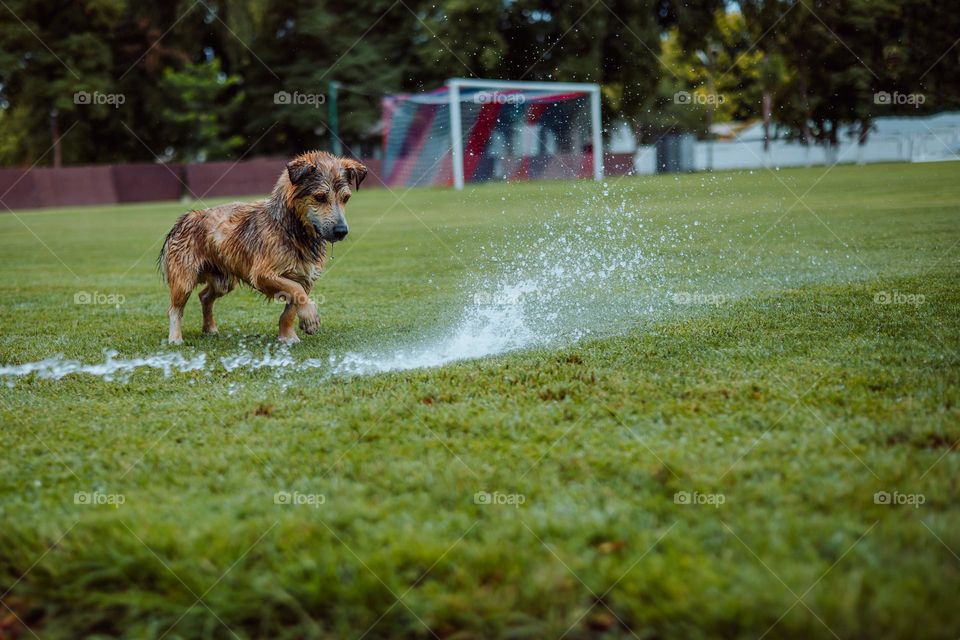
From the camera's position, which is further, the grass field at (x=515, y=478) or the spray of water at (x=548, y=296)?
the spray of water at (x=548, y=296)

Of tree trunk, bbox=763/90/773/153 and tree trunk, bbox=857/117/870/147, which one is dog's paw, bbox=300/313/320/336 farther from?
tree trunk, bbox=763/90/773/153

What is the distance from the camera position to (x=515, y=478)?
323cm

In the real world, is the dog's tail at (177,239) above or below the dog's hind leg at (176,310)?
above

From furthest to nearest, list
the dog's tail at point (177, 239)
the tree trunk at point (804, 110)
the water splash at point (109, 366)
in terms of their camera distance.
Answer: the tree trunk at point (804, 110) → the dog's tail at point (177, 239) → the water splash at point (109, 366)

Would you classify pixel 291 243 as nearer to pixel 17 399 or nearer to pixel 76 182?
pixel 17 399

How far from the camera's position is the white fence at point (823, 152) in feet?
60.1

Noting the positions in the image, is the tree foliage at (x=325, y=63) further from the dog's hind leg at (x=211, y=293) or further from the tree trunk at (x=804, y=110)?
the dog's hind leg at (x=211, y=293)

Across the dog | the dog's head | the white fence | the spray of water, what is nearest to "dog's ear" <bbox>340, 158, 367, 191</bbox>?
the dog

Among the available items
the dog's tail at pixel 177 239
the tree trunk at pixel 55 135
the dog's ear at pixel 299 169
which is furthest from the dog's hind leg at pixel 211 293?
the tree trunk at pixel 55 135

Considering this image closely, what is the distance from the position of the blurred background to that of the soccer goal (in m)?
3.00

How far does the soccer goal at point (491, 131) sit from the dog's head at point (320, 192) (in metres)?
16.5

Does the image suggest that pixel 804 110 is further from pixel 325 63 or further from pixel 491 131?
pixel 325 63

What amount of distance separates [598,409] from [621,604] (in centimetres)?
170

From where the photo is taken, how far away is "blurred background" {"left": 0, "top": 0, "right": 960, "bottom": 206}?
1357 inches
